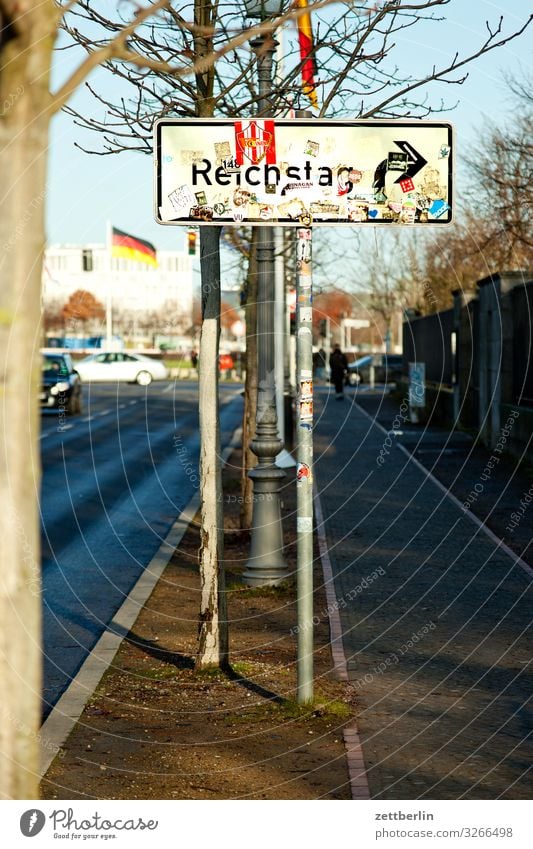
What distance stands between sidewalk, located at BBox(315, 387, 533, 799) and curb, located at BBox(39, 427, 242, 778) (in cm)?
155

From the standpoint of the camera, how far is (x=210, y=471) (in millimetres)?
8352

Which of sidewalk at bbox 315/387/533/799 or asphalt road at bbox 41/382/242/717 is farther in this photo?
asphalt road at bbox 41/382/242/717

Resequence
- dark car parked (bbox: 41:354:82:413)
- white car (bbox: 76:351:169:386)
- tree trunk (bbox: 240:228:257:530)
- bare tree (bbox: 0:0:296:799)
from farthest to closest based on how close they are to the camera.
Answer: white car (bbox: 76:351:169:386), dark car parked (bbox: 41:354:82:413), tree trunk (bbox: 240:228:257:530), bare tree (bbox: 0:0:296:799)

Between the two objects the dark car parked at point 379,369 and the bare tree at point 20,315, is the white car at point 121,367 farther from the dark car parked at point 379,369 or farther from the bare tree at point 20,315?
the bare tree at point 20,315

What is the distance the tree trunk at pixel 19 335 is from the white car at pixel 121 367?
57.7 meters

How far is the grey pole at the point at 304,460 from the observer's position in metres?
7.05

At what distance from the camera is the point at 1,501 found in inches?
148

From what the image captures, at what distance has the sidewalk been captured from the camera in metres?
6.29

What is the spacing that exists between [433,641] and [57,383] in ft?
97.9

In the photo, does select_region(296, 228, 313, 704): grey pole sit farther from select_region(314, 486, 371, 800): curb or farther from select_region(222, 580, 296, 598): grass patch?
select_region(222, 580, 296, 598): grass patch

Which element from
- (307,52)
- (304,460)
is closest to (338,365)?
(307,52)

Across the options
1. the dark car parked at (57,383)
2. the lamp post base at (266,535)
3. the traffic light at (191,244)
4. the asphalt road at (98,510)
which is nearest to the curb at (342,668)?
the lamp post base at (266,535)

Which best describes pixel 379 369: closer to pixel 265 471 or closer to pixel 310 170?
pixel 265 471

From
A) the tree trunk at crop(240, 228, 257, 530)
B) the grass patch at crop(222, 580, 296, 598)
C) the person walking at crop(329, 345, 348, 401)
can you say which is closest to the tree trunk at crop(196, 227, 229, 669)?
the grass patch at crop(222, 580, 296, 598)
